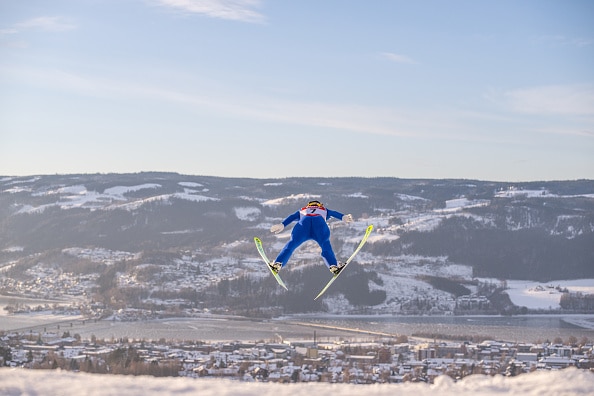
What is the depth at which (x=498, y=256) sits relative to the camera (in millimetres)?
75312

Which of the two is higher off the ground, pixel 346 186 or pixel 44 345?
pixel 346 186

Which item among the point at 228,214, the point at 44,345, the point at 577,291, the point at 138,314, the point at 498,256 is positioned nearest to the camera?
the point at 44,345

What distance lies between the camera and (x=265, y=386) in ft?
20.2

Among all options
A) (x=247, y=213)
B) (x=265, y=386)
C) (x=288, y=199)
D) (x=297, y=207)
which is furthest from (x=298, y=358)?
(x=288, y=199)

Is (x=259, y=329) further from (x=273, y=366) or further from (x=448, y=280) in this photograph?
(x=448, y=280)

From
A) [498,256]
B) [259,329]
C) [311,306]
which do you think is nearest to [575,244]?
[498,256]

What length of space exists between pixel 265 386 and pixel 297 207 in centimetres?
8798

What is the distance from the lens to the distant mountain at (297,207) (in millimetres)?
72312

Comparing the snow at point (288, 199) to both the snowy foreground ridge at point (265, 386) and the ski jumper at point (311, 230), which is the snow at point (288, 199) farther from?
the snowy foreground ridge at point (265, 386)

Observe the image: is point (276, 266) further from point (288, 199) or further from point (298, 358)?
point (288, 199)

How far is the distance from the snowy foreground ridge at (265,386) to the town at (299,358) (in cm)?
1174

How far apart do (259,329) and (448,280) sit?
2407 centimetres

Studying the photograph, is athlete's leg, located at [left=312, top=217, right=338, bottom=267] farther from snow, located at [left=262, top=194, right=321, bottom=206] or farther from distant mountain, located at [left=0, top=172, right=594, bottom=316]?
snow, located at [left=262, top=194, right=321, bottom=206]

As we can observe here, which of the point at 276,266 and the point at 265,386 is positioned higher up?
the point at 276,266
